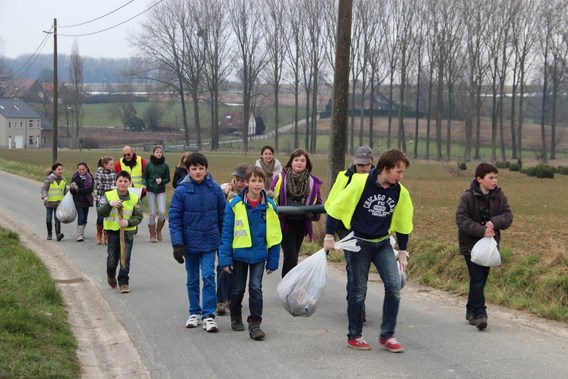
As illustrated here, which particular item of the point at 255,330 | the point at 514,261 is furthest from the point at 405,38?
the point at 255,330

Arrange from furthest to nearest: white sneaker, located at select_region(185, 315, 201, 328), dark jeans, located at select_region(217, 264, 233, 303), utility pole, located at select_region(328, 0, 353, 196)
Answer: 1. utility pole, located at select_region(328, 0, 353, 196)
2. dark jeans, located at select_region(217, 264, 233, 303)
3. white sneaker, located at select_region(185, 315, 201, 328)

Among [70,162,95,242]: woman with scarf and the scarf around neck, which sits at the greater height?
the scarf around neck

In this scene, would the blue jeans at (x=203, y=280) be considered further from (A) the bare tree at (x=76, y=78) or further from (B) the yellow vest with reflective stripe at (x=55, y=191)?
(A) the bare tree at (x=76, y=78)

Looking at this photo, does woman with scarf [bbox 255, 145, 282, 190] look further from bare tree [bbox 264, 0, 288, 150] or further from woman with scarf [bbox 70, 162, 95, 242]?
bare tree [bbox 264, 0, 288, 150]

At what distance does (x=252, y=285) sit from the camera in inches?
319

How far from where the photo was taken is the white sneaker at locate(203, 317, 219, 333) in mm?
8258

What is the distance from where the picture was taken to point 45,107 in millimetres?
143875

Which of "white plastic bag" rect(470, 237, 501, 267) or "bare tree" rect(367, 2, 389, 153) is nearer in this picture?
"white plastic bag" rect(470, 237, 501, 267)

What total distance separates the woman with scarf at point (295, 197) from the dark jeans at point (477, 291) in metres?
2.06

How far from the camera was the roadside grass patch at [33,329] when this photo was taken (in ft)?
21.2

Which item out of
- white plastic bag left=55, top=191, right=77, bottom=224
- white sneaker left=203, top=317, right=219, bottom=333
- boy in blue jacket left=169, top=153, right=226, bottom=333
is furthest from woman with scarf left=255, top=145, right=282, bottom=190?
white plastic bag left=55, top=191, right=77, bottom=224

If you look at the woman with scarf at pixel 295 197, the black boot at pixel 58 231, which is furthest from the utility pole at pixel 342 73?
the woman with scarf at pixel 295 197

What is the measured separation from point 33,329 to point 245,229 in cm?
223

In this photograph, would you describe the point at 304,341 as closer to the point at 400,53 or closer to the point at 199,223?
the point at 199,223
